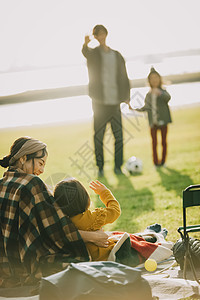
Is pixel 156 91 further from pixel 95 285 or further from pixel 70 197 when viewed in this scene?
pixel 95 285

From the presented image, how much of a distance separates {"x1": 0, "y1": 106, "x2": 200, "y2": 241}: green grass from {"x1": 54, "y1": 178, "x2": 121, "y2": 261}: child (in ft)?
2.30

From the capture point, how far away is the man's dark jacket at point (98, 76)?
23.9ft

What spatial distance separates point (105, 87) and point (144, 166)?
1.62 m

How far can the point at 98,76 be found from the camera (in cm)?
739

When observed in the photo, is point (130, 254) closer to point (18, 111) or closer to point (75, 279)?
point (75, 279)

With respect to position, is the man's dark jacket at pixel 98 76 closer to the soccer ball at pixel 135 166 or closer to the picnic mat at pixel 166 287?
the soccer ball at pixel 135 166

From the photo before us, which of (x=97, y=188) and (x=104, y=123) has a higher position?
(x=104, y=123)

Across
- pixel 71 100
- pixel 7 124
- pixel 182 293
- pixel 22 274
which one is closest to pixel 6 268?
pixel 22 274

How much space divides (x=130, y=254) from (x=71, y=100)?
47.5 ft

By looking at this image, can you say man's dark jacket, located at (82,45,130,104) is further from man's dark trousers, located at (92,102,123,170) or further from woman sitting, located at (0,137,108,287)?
woman sitting, located at (0,137,108,287)

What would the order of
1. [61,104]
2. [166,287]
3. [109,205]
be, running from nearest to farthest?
[166,287] → [109,205] → [61,104]

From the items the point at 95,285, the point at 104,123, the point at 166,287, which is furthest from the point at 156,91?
the point at 95,285

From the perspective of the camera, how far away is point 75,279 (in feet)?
9.21

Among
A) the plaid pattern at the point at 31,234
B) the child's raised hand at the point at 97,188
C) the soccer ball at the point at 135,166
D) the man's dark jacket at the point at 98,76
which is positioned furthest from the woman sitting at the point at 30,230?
the soccer ball at the point at 135,166
